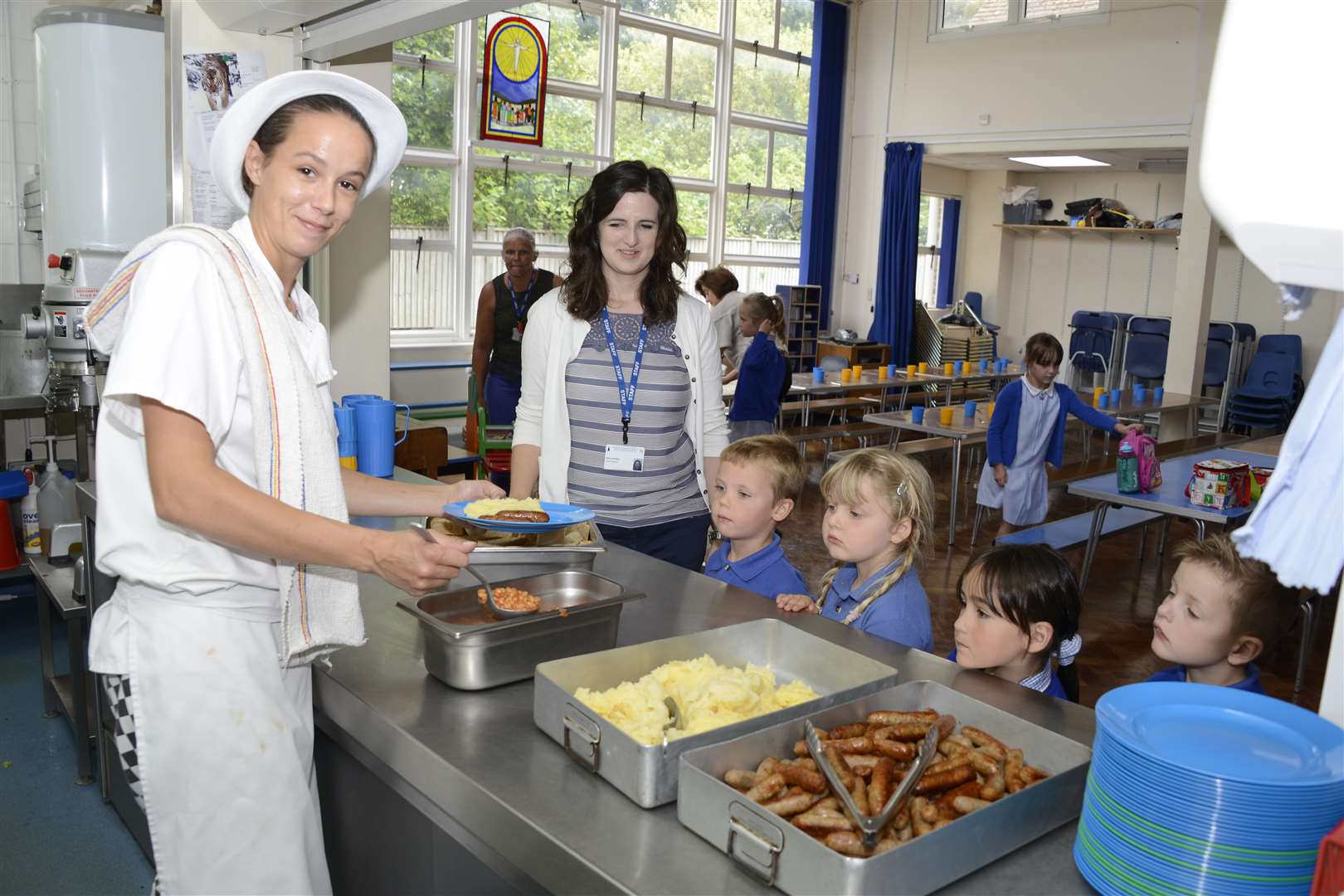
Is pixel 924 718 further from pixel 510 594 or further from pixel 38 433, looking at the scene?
pixel 38 433

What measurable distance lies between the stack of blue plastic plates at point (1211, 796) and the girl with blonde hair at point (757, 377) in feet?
16.7

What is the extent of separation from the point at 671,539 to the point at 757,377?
381 centimetres

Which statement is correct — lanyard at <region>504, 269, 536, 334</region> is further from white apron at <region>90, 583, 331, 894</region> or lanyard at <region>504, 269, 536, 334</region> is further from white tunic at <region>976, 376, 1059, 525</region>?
white apron at <region>90, 583, 331, 894</region>

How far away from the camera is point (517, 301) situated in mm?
5828

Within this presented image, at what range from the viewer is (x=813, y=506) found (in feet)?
22.4

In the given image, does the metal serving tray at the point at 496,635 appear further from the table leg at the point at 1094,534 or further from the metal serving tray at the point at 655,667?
the table leg at the point at 1094,534

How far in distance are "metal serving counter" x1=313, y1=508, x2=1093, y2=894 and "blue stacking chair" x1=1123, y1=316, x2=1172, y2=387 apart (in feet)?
32.1

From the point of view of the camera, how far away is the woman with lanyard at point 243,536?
1253mm

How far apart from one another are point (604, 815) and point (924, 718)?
0.42 metres

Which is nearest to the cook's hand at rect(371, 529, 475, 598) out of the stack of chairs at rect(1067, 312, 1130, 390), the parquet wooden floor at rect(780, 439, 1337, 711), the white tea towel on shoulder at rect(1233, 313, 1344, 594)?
the white tea towel on shoulder at rect(1233, 313, 1344, 594)

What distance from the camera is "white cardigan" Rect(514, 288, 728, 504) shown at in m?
2.48

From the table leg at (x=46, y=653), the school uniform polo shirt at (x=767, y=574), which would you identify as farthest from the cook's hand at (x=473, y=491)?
the table leg at (x=46, y=653)

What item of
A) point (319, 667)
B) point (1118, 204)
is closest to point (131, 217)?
point (319, 667)

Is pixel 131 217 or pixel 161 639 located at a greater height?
pixel 131 217
